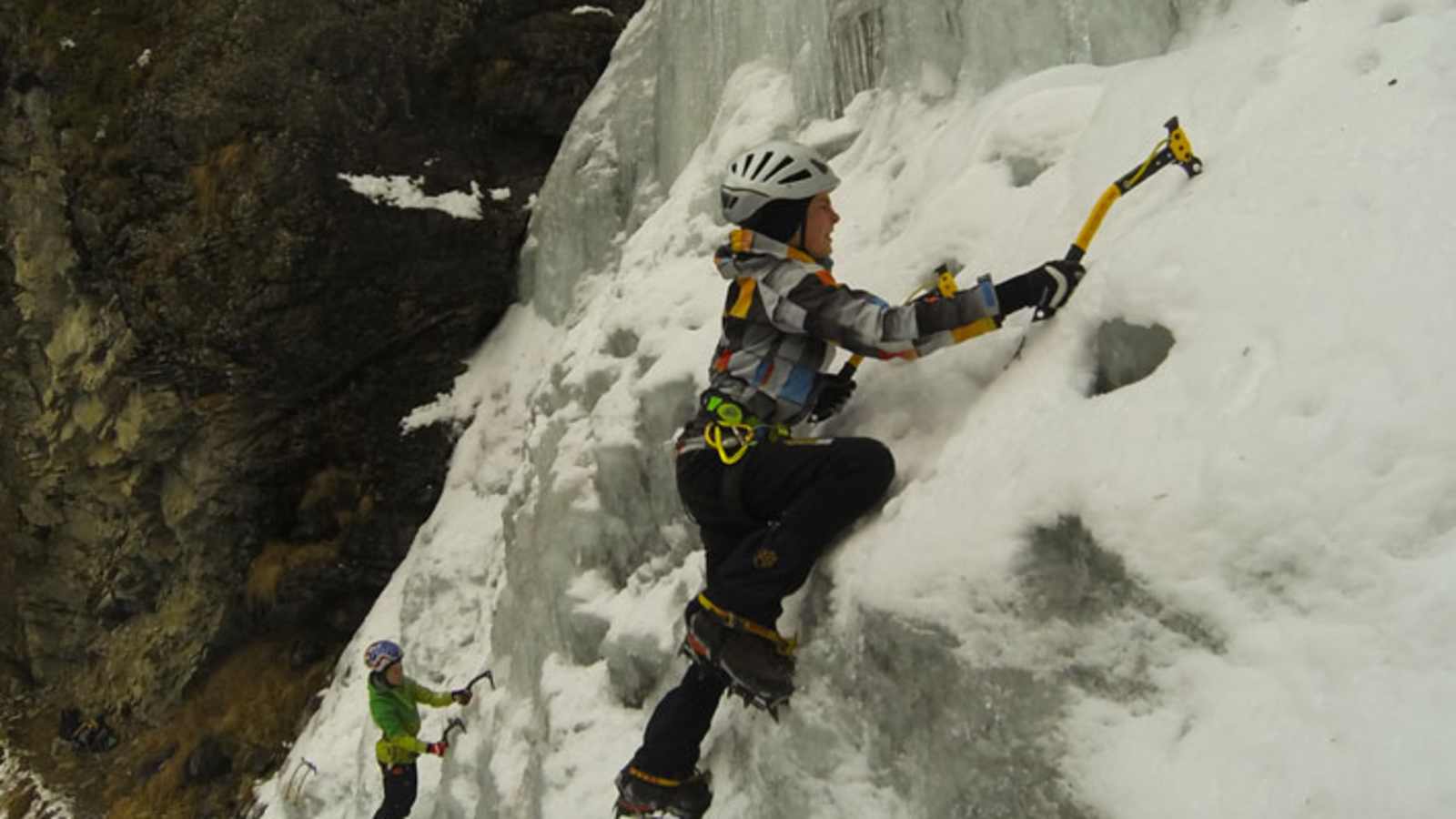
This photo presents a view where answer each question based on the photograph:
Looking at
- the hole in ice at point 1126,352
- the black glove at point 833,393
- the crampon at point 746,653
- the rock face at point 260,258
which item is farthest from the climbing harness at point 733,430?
the rock face at point 260,258

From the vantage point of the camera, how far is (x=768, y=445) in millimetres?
3600

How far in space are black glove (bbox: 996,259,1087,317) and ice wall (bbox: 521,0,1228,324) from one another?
5.13 feet

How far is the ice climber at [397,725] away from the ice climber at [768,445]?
4.14m

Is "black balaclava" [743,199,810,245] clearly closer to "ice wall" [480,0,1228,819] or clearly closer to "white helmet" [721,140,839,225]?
"white helmet" [721,140,839,225]

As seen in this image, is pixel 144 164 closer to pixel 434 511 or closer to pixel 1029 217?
pixel 434 511

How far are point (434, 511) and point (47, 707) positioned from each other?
26.9 ft

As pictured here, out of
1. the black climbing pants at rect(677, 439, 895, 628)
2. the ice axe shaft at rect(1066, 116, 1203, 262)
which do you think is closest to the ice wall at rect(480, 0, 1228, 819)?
the black climbing pants at rect(677, 439, 895, 628)

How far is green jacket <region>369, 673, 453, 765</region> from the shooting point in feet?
24.3

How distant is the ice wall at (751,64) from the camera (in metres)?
4.48

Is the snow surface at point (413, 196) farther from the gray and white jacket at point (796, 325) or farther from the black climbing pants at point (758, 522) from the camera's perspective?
the black climbing pants at point (758, 522)

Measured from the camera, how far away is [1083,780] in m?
2.39

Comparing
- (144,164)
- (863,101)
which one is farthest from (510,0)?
(863,101)

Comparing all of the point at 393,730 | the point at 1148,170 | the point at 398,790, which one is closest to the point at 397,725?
the point at 393,730

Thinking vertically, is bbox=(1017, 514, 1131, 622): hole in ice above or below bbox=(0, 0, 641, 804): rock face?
above
